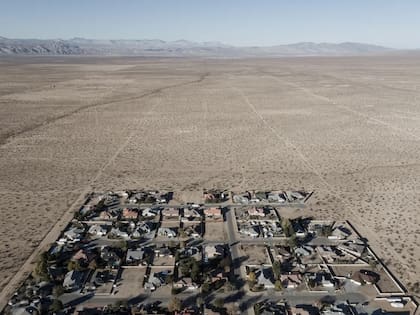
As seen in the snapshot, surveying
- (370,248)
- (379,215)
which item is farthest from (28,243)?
(379,215)

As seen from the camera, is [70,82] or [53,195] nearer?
[53,195]

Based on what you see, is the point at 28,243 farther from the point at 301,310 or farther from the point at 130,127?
the point at 130,127

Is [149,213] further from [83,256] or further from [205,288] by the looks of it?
[205,288]

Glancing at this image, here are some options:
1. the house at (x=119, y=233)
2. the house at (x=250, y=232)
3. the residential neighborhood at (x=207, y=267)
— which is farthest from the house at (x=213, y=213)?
the house at (x=119, y=233)

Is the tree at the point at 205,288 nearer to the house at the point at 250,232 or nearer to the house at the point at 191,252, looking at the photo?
the house at the point at 191,252

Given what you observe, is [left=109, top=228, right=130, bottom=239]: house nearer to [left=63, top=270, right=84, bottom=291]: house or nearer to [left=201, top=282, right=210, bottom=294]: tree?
[left=63, top=270, right=84, bottom=291]: house

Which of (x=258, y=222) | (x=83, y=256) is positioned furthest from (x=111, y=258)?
(x=258, y=222)
